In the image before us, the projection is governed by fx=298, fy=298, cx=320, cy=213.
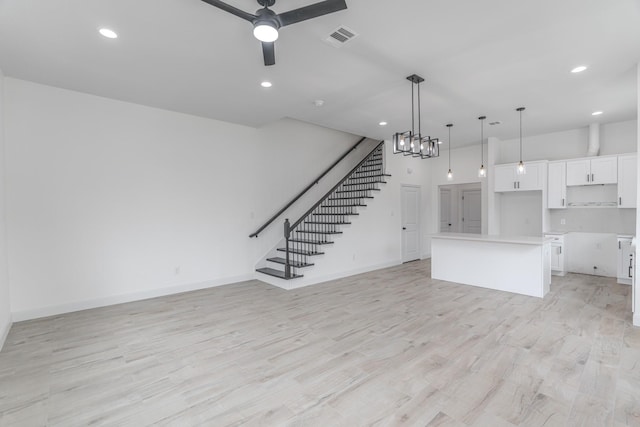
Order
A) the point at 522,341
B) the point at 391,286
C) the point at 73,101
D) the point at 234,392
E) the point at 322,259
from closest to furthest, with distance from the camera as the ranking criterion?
1. the point at 234,392
2. the point at 522,341
3. the point at 73,101
4. the point at 391,286
5. the point at 322,259

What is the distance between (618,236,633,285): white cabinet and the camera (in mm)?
5328

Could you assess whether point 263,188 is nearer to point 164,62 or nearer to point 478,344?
point 164,62

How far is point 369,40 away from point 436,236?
13.6 feet

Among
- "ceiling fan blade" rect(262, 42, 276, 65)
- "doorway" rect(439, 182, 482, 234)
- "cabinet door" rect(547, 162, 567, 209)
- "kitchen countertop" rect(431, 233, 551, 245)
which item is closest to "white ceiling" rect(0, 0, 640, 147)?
"ceiling fan blade" rect(262, 42, 276, 65)

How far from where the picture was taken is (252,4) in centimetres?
240

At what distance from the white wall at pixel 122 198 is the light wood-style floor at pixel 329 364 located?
56 cm

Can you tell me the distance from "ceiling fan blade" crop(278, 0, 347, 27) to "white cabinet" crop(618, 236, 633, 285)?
6.56 m

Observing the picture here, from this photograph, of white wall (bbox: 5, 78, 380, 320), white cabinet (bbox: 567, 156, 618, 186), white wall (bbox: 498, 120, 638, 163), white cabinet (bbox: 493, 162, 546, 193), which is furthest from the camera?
white cabinet (bbox: 493, 162, 546, 193)

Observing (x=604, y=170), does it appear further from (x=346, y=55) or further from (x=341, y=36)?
(x=341, y=36)

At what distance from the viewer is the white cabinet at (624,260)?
5328 millimetres

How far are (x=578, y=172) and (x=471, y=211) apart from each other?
10.8ft

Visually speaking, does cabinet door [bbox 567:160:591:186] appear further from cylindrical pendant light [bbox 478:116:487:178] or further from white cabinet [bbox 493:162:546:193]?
cylindrical pendant light [bbox 478:116:487:178]

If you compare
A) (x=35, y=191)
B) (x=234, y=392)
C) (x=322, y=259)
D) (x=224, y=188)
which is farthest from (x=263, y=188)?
A: (x=234, y=392)

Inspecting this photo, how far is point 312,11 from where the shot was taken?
2.07 m
